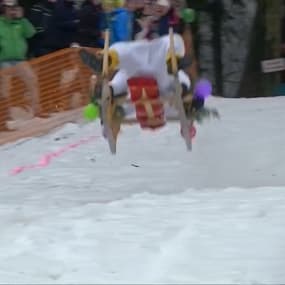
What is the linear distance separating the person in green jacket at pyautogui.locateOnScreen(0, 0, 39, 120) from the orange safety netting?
0.01 m

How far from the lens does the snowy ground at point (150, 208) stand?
20.2 feet

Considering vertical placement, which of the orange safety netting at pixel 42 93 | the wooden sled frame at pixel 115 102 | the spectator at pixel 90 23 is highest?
the wooden sled frame at pixel 115 102

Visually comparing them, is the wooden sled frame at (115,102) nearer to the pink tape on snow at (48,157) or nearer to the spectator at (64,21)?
the pink tape on snow at (48,157)

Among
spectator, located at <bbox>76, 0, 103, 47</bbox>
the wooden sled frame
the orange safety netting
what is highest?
the wooden sled frame

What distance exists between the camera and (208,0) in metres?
16.5

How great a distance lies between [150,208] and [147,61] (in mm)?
1757

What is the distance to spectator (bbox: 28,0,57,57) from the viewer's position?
1277cm

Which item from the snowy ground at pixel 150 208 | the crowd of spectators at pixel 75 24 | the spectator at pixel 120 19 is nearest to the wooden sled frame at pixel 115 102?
the crowd of spectators at pixel 75 24

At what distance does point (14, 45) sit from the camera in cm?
1198

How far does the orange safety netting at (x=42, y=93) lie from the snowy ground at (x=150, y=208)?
30cm

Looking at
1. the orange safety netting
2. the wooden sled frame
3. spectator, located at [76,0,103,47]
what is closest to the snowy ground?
the orange safety netting

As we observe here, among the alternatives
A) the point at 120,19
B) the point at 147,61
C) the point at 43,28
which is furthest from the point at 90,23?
the point at 147,61

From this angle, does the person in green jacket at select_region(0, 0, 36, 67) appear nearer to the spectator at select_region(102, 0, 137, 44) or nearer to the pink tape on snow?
the spectator at select_region(102, 0, 137, 44)

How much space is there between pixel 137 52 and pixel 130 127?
336 cm
